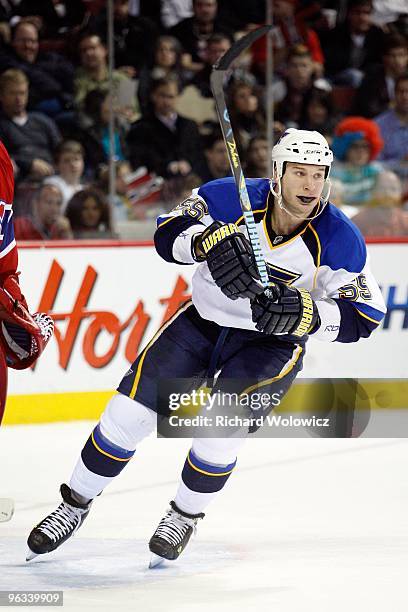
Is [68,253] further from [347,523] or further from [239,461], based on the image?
[347,523]

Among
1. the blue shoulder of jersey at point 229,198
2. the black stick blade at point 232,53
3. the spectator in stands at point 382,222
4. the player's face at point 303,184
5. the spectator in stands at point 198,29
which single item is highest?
the black stick blade at point 232,53

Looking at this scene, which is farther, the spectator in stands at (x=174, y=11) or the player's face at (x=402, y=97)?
the player's face at (x=402, y=97)

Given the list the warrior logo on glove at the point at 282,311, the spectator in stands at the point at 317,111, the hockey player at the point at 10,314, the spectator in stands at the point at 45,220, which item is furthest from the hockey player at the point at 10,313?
the spectator in stands at the point at 317,111

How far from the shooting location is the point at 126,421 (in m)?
3.21

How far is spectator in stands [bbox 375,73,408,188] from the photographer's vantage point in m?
6.34

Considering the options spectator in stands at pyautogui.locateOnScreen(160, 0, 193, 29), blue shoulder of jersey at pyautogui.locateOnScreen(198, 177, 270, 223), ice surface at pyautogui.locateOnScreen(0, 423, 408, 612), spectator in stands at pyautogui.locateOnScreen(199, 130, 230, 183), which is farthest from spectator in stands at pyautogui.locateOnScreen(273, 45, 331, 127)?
blue shoulder of jersey at pyautogui.locateOnScreen(198, 177, 270, 223)

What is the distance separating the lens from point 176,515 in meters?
3.35

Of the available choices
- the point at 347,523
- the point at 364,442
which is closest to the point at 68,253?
the point at 364,442

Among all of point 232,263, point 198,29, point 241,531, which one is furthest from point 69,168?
point 232,263

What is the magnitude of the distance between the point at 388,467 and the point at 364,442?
1.82 feet

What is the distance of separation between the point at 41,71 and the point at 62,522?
317cm

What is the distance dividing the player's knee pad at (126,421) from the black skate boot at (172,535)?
0.24 m

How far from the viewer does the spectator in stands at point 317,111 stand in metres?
6.60

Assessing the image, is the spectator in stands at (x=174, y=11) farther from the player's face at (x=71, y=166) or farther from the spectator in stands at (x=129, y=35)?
the player's face at (x=71, y=166)
